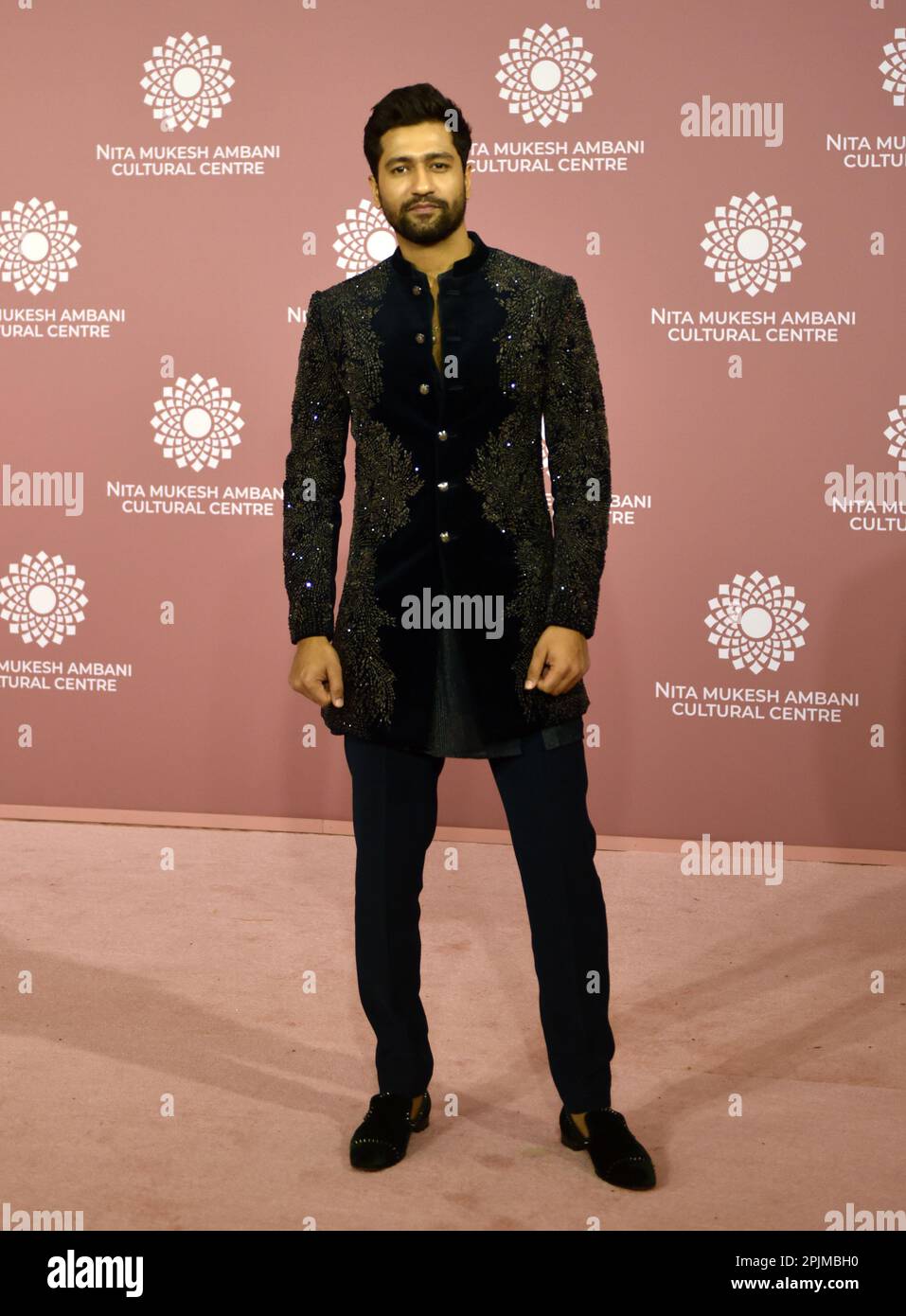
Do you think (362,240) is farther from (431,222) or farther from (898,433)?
(431,222)

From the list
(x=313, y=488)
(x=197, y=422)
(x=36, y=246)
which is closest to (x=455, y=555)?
(x=313, y=488)

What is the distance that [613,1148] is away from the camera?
179cm

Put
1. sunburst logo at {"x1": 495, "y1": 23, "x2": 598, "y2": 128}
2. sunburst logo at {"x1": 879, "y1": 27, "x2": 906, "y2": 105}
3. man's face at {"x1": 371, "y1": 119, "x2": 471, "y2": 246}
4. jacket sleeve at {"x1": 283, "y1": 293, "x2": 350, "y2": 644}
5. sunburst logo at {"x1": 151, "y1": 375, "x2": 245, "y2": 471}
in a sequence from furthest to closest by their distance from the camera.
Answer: sunburst logo at {"x1": 151, "y1": 375, "x2": 245, "y2": 471} → sunburst logo at {"x1": 495, "y1": 23, "x2": 598, "y2": 128} → sunburst logo at {"x1": 879, "y1": 27, "x2": 906, "y2": 105} → jacket sleeve at {"x1": 283, "y1": 293, "x2": 350, "y2": 644} → man's face at {"x1": 371, "y1": 119, "x2": 471, "y2": 246}

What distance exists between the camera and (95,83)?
358 cm

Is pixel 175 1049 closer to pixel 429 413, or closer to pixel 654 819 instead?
pixel 429 413

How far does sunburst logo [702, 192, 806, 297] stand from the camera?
3.29 meters

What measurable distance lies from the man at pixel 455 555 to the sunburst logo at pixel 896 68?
6.33 feet

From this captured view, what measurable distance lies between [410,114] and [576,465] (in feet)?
1.70

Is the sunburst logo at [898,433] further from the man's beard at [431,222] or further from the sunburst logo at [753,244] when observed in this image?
the man's beard at [431,222]

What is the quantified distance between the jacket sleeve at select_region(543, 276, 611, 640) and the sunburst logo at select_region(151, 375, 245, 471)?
2.01m

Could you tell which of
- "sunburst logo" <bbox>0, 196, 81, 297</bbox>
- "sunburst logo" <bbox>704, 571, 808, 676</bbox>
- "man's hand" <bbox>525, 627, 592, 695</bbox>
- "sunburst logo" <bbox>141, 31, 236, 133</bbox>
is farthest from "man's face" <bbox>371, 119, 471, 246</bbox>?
"sunburst logo" <bbox>0, 196, 81, 297</bbox>

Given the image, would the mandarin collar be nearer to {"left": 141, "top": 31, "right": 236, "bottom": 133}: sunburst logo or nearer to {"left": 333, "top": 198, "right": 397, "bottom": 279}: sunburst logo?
{"left": 333, "top": 198, "right": 397, "bottom": 279}: sunburst logo

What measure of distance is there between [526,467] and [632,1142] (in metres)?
Answer: 0.96

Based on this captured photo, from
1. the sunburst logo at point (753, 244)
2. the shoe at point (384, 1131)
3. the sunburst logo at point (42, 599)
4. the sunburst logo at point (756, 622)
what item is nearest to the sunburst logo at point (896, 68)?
the sunburst logo at point (753, 244)
